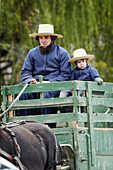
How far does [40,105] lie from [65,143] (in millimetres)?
665

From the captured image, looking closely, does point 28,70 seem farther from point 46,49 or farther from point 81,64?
point 81,64

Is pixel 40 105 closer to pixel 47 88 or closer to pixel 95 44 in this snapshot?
pixel 47 88

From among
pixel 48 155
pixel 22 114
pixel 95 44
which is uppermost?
pixel 95 44

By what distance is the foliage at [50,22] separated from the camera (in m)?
9.83

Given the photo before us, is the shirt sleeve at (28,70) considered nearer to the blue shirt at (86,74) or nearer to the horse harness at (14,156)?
the blue shirt at (86,74)

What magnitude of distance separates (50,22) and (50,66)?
311cm

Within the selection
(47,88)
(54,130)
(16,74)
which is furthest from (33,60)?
(16,74)

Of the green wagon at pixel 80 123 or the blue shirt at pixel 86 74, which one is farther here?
the blue shirt at pixel 86 74

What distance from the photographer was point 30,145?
5.38m

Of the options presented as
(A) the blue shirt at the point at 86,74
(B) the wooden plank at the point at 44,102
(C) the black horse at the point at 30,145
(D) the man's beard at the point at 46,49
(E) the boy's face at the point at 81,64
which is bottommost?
(C) the black horse at the point at 30,145

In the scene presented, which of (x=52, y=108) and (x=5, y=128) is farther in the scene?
(x=52, y=108)

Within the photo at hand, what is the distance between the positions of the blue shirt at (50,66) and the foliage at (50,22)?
2.55 m

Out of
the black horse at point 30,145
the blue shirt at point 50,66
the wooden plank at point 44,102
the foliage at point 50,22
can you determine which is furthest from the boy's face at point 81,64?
the foliage at point 50,22

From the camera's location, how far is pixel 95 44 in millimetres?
11125
